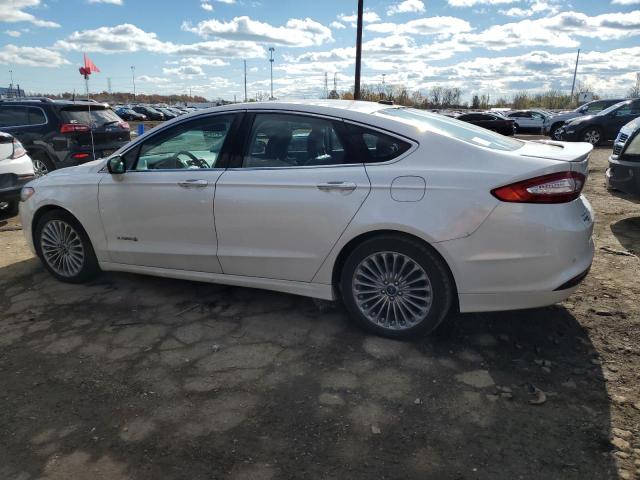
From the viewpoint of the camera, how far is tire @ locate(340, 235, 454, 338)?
3.23 metres

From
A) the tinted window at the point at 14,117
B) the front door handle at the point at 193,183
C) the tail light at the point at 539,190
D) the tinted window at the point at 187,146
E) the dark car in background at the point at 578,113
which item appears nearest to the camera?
the tail light at the point at 539,190

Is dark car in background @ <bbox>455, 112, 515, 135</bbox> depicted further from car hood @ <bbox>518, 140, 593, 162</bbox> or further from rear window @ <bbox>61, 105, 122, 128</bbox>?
car hood @ <bbox>518, 140, 593, 162</bbox>

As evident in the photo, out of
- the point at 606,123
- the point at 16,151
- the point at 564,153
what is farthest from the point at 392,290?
the point at 606,123

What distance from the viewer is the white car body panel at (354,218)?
3.03 metres

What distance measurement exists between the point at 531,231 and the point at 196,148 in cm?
252

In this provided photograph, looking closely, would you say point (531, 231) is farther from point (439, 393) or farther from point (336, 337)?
point (336, 337)

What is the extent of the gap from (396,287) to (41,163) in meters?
8.33

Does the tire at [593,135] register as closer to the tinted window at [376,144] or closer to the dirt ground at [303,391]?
the dirt ground at [303,391]

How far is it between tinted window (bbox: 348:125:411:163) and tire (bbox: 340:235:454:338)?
52 cm

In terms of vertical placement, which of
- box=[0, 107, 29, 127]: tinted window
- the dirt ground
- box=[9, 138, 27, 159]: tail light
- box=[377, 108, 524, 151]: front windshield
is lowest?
the dirt ground

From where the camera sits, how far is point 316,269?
11.6 ft

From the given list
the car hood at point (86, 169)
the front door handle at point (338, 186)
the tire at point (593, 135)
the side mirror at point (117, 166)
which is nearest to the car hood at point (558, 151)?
the front door handle at point (338, 186)

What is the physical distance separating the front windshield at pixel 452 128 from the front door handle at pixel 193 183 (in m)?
1.36

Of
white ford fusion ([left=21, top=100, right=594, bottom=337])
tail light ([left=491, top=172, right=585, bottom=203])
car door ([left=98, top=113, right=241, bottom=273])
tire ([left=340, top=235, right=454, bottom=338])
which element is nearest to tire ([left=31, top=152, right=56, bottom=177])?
white ford fusion ([left=21, top=100, right=594, bottom=337])
